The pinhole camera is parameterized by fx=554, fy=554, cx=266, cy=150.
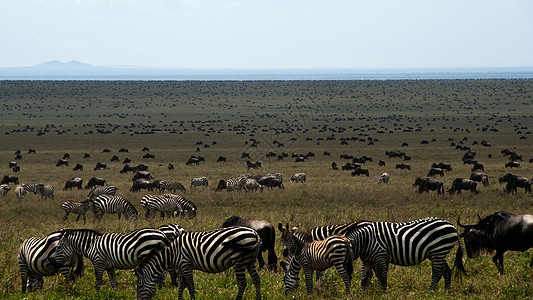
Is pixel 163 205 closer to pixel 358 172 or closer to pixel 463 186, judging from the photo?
pixel 463 186

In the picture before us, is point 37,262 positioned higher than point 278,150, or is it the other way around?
point 37,262

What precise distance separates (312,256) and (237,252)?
1434 millimetres

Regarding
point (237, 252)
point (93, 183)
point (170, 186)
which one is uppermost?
point (237, 252)

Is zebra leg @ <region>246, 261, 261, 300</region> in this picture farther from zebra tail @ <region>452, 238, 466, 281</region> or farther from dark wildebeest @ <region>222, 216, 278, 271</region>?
zebra tail @ <region>452, 238, 466, 281</region>

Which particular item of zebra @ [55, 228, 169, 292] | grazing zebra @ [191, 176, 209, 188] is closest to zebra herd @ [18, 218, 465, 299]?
zebra @ [55, 228, 169, 292]

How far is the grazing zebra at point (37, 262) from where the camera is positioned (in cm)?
1122

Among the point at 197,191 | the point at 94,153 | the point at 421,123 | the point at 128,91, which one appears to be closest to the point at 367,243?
the point at 197,191

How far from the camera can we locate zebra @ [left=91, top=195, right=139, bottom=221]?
20.7 metres

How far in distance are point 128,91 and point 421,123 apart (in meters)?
90.1

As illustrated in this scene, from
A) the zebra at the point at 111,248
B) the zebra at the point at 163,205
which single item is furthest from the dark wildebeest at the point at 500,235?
the zebra at the point at 163,205

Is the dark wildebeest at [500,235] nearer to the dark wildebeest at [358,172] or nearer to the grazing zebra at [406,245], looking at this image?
the grazing zebra at [406,245]

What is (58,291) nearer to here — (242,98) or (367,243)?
(367,243)

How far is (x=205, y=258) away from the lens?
10.1m

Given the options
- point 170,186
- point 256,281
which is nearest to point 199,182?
point 170,186
